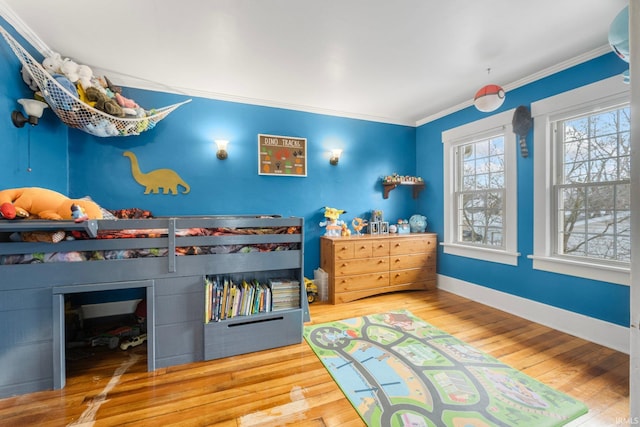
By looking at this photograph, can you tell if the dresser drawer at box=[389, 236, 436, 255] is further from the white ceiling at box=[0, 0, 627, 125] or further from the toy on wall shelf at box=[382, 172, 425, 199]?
the white ceiling at box=[0, 0, 627, 125]

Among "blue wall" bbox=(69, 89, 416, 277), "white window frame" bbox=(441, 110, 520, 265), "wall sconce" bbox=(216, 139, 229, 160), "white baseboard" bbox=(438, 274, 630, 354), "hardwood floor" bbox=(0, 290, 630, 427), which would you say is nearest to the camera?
"hardwood floor" bbox=(0, 290, 630, 427)

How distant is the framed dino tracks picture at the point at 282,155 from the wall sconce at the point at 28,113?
1.80 meters

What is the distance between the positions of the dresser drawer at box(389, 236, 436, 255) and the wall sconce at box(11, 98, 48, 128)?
3.41 m

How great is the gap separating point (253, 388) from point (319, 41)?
2.49 metres

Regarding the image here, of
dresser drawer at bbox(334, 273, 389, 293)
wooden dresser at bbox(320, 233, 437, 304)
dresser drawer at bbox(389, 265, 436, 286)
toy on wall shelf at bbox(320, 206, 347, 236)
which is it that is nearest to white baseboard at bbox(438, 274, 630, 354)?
dresser drawer at bbox(389, 265, 436, 286)

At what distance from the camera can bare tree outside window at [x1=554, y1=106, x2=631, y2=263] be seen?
219 cm

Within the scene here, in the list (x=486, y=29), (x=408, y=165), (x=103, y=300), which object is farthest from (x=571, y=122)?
(x=103, y=300)

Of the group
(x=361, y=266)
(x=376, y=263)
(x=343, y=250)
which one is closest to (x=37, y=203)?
(x=343, y=250)

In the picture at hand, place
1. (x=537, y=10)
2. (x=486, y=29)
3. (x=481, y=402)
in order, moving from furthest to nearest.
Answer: (x=486, y=29), (x=537, y=10), (x=481, y=402)

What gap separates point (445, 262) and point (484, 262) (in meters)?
0.53

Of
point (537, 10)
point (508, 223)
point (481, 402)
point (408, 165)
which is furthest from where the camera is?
point (408, 165)

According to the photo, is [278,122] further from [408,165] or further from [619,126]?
[619,126]

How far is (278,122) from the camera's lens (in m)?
3.29

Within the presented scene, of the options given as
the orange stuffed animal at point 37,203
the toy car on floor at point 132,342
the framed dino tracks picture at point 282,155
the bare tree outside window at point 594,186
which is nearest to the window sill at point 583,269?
the bare tree outside window at point 594,186
